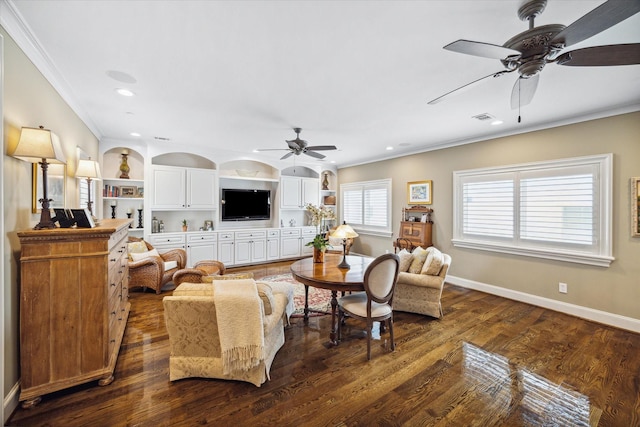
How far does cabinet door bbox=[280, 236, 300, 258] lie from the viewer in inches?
268

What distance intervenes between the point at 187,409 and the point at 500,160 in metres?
5.08

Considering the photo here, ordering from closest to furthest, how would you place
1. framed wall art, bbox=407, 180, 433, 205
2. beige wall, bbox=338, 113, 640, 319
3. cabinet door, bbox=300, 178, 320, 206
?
beige wall, bbox=338, 113, 640, 319
framed wall art, bbox=407, 180, 433, 205
cabinet door, bbox=300, 178, 320, 206

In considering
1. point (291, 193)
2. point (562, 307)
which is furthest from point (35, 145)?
point (562, 307)

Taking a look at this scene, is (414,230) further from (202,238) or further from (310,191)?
(202,238)

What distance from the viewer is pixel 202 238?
18.6ft

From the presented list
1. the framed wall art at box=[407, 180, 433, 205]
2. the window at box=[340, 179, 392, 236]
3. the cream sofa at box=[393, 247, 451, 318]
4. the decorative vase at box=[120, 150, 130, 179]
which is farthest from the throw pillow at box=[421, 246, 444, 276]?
the decorative vase at box=[120, 150, 130, 179]

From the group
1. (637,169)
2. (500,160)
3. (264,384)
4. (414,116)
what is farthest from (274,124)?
(637,169)

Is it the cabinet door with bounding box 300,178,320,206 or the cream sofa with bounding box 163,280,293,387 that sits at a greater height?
the cabinet door with bounding box 300,178,320,206

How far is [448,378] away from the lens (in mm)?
2330

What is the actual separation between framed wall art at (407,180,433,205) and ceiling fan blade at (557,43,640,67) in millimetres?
3763

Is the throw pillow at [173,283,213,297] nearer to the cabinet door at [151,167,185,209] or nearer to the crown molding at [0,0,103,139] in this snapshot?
the crown molding at [0,0,103,139]

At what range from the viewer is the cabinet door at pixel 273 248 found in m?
6.59

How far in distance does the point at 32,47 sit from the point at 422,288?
440 centimetres

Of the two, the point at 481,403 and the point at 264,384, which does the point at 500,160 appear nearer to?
the point at 481,403
